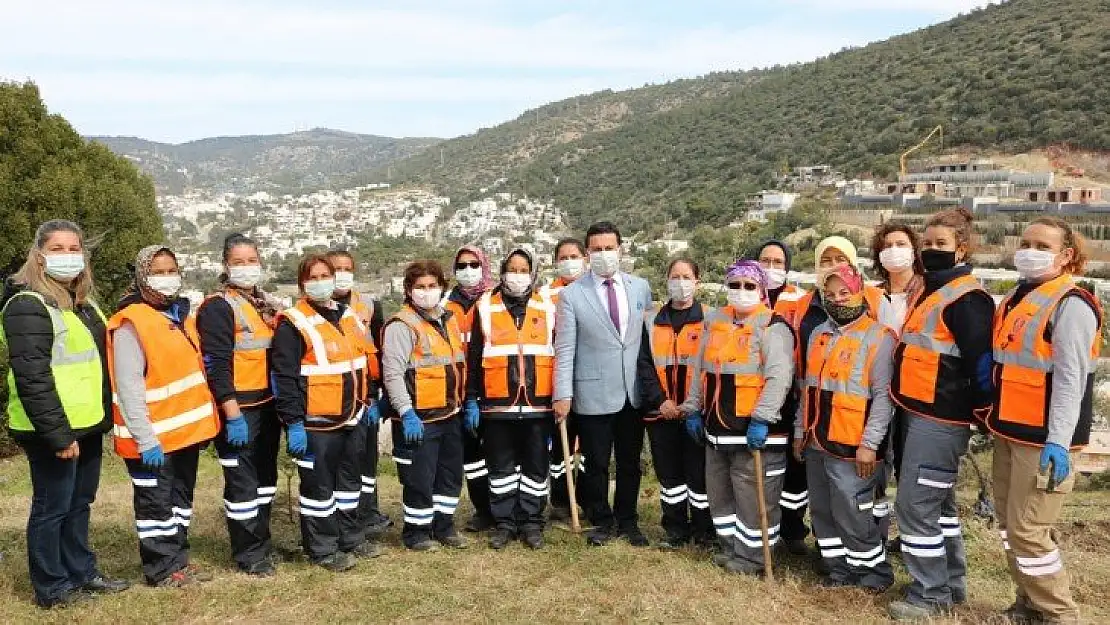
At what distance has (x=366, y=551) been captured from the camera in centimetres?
524

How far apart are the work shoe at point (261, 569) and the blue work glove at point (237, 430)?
869 millimetres

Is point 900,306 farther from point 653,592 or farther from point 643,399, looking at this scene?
point 653,592

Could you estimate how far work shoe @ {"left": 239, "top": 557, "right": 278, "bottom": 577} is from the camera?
483 cm

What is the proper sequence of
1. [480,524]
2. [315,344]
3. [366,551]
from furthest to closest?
[480,524] < [366,551] < [315,344]

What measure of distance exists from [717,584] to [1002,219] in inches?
1628

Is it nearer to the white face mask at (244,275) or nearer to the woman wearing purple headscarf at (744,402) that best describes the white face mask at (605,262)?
the woman wearing purple headscarf at (744,402)

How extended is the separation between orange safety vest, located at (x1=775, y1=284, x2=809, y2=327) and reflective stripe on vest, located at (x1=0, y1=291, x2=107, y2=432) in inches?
172

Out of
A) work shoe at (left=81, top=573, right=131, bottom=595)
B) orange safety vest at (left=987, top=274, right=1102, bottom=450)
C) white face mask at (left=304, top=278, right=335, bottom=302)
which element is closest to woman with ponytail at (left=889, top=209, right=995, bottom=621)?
orange safety vest at (left=987, top=274, right=1102, bottom=450)

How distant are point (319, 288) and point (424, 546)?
2.09 metres

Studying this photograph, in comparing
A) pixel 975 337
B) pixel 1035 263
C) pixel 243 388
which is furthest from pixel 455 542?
pixel 1035 263

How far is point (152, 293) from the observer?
446cm

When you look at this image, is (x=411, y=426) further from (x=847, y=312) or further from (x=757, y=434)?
(x=847, y=312)

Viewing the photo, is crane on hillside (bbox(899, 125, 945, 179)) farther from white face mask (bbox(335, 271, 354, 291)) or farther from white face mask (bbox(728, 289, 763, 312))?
white face mask (bbox(335, 271, 354, 291))

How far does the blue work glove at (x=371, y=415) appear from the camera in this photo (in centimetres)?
523
